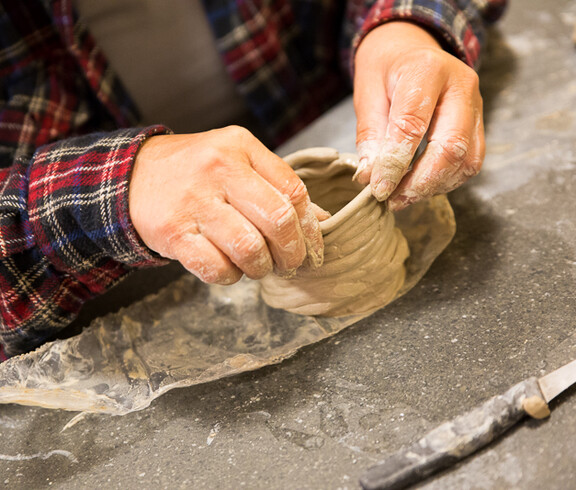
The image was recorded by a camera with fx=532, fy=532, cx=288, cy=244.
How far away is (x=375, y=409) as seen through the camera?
888 millimetres

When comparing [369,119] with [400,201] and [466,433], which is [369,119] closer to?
[400,201]

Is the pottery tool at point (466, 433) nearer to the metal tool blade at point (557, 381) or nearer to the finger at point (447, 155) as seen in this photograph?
the metal tool blade at point (557, 381)

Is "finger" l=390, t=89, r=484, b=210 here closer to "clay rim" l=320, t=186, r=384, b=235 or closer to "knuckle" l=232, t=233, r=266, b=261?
"clay rim" l=320, t=186, r=384, b=235

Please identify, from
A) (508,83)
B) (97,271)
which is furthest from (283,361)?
(508,83)

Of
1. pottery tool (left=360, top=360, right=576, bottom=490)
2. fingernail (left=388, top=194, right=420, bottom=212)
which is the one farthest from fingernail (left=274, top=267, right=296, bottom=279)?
pottery tool (left=360, top=360, right=576, bottom=490)

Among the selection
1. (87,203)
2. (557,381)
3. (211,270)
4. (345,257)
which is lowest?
(557,381)

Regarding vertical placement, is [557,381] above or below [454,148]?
below

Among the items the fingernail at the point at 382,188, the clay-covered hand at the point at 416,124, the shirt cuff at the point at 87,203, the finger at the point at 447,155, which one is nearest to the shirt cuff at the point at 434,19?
the clay-covered hand at the point at 416,124

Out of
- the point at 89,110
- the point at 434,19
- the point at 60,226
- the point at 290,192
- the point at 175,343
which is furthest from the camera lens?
the point at 89,110

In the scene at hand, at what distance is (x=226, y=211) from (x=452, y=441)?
483mm

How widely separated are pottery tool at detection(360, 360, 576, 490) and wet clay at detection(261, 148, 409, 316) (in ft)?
1.06

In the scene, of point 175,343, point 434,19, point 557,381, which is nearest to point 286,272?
point 175,343

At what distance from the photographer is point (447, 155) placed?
3.18 ft

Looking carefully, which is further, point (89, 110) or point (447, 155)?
point (89, 110)
